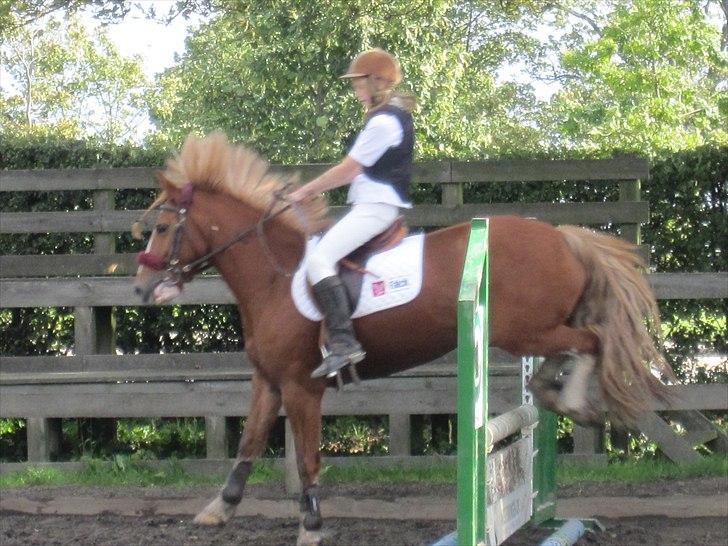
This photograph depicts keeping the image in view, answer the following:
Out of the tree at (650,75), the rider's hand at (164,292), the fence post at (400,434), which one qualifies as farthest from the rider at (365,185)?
the tree at (650,75)

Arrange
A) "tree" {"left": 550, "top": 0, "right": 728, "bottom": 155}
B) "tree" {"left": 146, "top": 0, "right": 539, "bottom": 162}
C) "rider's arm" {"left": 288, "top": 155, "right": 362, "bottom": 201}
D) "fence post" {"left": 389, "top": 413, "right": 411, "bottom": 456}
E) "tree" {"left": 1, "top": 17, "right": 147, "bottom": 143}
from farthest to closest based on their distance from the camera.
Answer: "tree" {"left": 1, "top": 17, "right": 147, "bottom": 143} < "tree" {"left": 550, "top": 0, "right": 728, "bottom": 155} < "tree" {"left": 146, "top": 0, "right": 539, "bottom": 162} < "fence post" {"left": 389, "top": 413, "right": 411, "bottom": 456} < "rider's arm" {"left": 288, "top": 155, "right": 362, "bottom": 201}

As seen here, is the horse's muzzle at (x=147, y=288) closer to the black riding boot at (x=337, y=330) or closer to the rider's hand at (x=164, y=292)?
the rider's hand at (x=164, y=292)

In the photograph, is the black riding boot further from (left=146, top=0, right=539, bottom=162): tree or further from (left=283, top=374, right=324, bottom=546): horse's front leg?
(left=146, top=0, right=539, bottom=162): tree

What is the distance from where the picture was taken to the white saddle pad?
502cm

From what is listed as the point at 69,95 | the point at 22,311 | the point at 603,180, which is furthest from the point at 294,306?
the point at 69,95

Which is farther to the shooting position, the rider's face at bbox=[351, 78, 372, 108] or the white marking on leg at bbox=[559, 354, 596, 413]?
the rider's face at bbox=[351, 78, 372, 108]

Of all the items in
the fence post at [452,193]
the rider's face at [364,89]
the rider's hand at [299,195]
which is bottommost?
the rider's hand at [299,195]

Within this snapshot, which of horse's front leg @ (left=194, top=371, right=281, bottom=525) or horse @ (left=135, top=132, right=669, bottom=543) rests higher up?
horse @ (left=135, top=132, right=669, bottom=543)

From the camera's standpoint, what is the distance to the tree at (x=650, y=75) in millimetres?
17859

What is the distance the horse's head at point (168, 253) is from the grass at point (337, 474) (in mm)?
1833

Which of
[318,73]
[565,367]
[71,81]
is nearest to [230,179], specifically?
[565,367]

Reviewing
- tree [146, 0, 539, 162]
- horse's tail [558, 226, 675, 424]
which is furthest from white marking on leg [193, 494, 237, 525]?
tree [146, 0, 539, 162]

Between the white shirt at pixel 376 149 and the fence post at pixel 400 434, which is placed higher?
the white shirt at pixel 376 149

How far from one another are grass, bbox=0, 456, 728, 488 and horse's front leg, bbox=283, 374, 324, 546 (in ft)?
4.65
